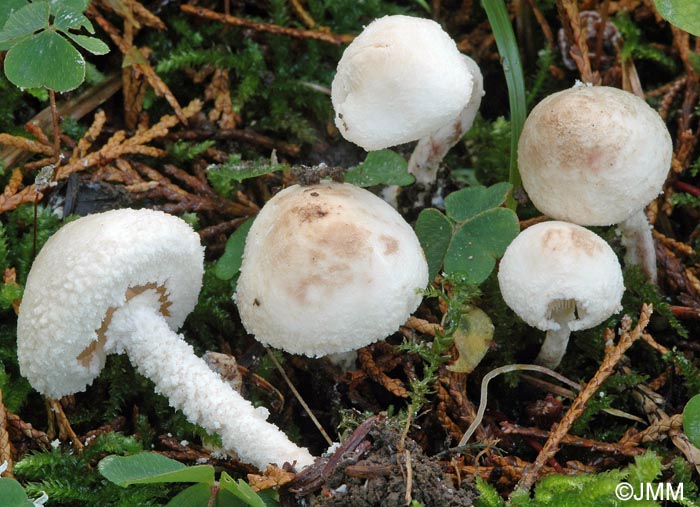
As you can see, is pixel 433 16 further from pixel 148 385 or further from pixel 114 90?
pixel 148 385

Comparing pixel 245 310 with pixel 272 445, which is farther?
pixel 245 310

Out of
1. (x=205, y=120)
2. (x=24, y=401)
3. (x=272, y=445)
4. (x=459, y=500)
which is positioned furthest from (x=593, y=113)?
(x=24, y=401)

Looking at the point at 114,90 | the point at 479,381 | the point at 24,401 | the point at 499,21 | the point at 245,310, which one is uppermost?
the point at 499,21

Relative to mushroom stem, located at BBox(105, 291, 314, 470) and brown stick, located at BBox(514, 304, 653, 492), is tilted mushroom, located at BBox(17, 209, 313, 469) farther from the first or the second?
brown stick, located at BBox(514, 304, 653, 492)

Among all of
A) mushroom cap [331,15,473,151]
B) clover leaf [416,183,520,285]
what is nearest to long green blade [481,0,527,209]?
clover leaf [416,183,520,285]

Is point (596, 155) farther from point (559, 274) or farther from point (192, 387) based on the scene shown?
point (192, 387)

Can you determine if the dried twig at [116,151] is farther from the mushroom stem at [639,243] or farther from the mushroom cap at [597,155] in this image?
the mushroom stem at [639,243]
